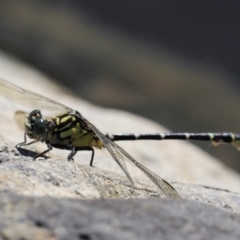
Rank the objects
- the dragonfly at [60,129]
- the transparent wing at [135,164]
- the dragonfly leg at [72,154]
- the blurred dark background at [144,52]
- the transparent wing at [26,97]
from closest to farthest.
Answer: the transparent wing at [135,164] → the dragonfly leg at [72,154] → the dragonfly at [60,129] → the transparent wing at [26,97] → the blurred dark background at [144,52]

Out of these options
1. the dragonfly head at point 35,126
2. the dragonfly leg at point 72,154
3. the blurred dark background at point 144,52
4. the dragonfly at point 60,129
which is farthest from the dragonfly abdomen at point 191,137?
the blurred dark background at point 144,52

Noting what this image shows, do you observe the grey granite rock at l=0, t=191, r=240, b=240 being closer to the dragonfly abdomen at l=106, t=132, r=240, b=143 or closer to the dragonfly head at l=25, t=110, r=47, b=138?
the dragonfly head at l=25, t=110, r=47, b=138

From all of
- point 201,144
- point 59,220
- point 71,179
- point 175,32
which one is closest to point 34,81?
point 201,144

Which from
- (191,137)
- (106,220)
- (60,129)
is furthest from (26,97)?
(106,220)

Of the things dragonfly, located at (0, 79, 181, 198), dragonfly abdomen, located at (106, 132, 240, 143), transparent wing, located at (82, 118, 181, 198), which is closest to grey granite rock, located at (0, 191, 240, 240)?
transparent wing, located at (82, 118, 181, 198)

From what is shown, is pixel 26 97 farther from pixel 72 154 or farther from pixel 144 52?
pixel 144 52

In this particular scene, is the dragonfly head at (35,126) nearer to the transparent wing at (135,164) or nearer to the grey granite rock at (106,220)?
the transparent wing at (135,164)
